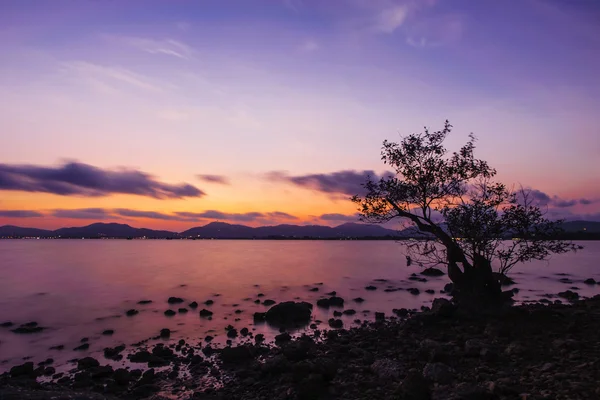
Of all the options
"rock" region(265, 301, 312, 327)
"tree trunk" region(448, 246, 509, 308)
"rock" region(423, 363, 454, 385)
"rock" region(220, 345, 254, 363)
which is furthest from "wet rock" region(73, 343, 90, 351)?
"tree trunk" region(448, 246, 509, 308)

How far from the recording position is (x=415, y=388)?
39.4 feet

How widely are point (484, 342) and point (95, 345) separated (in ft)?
84.3

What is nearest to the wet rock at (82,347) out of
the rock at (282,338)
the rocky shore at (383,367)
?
the rocky shore at (383,367)

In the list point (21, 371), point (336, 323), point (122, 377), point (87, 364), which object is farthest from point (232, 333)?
point (21, 371)

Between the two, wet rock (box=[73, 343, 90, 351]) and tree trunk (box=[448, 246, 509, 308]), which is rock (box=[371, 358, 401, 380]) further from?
wet rock (box=[73, 343, 90, 351])

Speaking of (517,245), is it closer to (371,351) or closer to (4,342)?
(371,351)

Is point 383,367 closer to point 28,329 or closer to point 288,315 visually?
point 288,315

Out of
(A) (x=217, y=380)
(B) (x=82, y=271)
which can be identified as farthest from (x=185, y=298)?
(B) (x=82, y=271)

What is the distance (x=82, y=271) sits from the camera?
8675cm

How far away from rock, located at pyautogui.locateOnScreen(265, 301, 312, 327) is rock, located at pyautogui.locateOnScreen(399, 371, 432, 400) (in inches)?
768

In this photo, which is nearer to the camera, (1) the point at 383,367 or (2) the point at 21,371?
(1) the point at 383,367

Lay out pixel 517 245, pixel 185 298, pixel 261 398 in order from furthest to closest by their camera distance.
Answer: pixel 185 298
pixel 517 245
pixel 261 398

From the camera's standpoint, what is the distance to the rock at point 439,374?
13.1m

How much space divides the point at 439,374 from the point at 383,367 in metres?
2.73
